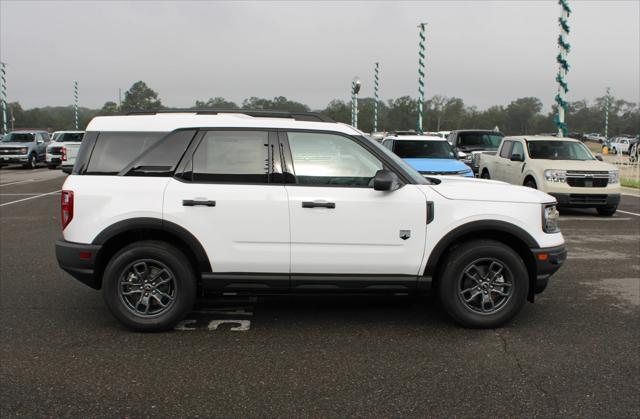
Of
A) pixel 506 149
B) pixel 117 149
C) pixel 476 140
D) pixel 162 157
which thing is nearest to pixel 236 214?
pixel 162 157

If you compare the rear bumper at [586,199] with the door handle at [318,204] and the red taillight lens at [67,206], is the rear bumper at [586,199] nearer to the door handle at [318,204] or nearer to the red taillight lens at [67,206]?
the door handle at [318,204]

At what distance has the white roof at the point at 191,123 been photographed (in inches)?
198

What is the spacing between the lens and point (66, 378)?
13.2 feet

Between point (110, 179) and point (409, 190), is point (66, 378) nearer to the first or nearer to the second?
point (110, 179)

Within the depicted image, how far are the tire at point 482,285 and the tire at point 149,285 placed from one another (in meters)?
2.17

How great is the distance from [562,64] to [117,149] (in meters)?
21.6

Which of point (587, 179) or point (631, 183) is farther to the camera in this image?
point (631, 183)

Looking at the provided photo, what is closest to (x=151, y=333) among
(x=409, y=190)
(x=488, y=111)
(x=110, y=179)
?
(x=110, y=179)

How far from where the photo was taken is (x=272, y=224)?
485 cm

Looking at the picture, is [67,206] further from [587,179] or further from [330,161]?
[587,179]

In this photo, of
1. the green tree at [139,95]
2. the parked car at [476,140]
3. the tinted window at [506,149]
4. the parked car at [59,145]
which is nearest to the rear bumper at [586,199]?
the tinted window at [506,149]

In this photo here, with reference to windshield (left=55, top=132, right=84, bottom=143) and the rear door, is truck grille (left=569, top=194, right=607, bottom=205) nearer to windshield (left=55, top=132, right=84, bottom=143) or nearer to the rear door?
the rear door

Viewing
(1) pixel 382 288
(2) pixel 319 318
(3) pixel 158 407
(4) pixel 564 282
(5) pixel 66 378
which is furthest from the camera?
(4) pixel 564 282

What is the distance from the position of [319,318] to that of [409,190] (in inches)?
58.1
